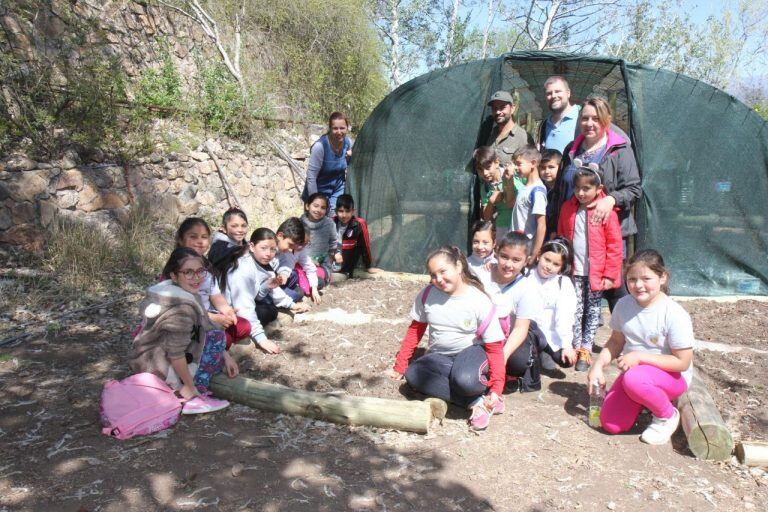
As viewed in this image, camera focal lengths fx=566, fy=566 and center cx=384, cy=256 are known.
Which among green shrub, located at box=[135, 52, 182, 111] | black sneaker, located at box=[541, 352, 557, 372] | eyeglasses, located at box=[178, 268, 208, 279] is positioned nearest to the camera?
eyeglasses, located at box=[178, 268, 208, 279]

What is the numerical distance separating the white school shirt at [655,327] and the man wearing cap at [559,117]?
82.8 inches

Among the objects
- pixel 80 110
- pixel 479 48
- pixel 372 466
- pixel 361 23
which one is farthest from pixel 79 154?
pixel 479 48

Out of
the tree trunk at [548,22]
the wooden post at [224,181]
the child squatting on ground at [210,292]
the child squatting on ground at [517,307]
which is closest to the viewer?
the child squatting on ground at [517,307]

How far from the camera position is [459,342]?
11.2 feet

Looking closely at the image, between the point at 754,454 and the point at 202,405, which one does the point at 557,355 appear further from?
the point at 202,405

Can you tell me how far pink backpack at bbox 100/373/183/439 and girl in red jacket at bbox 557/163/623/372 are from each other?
2.78 metres

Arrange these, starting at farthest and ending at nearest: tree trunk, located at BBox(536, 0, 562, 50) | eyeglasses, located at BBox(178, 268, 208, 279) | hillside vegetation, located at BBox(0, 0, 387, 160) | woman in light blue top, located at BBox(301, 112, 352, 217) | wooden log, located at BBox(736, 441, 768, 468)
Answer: tree trunk, located at BBox(536, 0, 562, 50)
hillside vegetation, located at BBox(0, 0, 387, 160)
woman in light blue top, located at BBox(301, 112, 352, 217)
eyeglasses, located at BBox(178, 268, 208, 279)
wooden log, located at BBox(736, 441, 768, 468)

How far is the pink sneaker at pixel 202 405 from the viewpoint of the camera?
127 inches

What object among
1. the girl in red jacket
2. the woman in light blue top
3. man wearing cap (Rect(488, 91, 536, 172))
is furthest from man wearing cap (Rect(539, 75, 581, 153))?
the woman in light blue top

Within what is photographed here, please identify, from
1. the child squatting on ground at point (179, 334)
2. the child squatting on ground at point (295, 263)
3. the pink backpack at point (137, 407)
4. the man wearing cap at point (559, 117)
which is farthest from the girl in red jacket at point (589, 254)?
the pink backpack at point (137, 407)

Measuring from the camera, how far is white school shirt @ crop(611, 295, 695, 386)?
296cm

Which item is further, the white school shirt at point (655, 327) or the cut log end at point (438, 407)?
the cut log end at point (438, 407)

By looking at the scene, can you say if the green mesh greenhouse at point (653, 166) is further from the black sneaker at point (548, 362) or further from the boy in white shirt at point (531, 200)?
the black sneaker at point (548, 362)

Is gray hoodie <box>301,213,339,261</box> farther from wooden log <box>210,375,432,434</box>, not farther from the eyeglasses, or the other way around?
wooden log <box>210,375,432,434</box>
